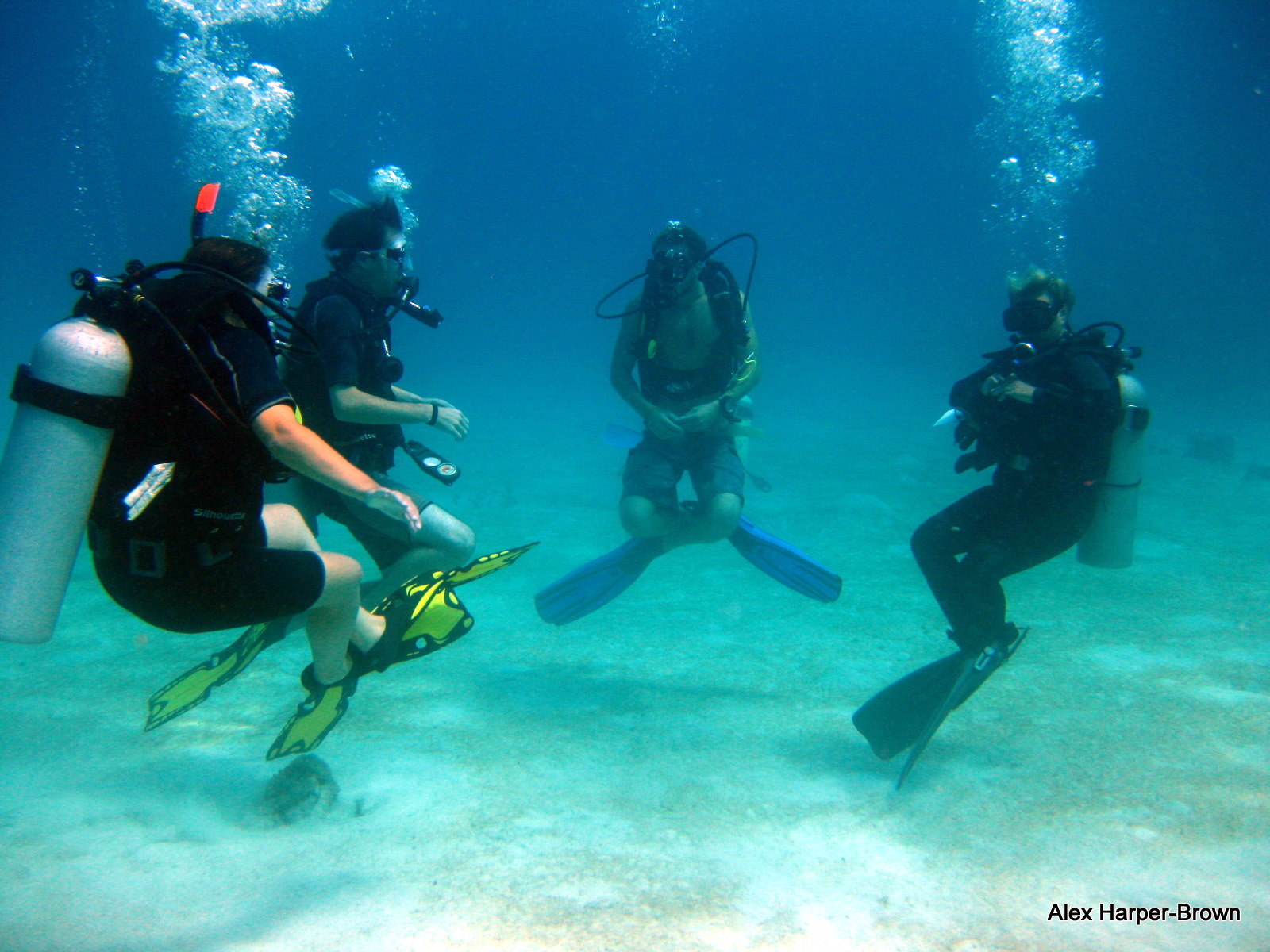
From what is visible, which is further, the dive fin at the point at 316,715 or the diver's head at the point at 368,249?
the diver's head at the point at 368,249

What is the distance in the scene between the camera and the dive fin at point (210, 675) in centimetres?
371

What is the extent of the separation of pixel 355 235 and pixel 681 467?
3298 millimetres

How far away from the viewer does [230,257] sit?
249 centimetres

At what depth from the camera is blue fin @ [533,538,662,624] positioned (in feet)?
18.2

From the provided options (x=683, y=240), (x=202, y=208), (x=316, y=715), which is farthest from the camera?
(x=683, y=240)

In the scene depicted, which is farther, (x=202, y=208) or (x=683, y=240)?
(x=683, y=240)

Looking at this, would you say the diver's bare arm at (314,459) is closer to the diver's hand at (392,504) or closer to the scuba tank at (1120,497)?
the diver's hand at (392,504)

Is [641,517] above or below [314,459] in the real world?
above

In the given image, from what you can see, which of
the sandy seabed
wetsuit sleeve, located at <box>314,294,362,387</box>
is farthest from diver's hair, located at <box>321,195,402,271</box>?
the sandy seabed

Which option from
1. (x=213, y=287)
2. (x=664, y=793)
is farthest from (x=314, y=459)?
(x=664, y=793)

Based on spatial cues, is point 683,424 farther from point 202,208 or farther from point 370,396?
point 202,208

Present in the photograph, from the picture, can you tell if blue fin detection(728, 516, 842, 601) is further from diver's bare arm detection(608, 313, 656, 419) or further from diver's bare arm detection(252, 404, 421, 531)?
diver's bare arm detection(252, 404, 421, 531)

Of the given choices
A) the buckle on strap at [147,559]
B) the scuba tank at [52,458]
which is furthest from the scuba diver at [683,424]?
the scuba tank at [52,458]

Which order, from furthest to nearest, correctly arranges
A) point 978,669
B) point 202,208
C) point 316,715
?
point 978,669, point 316,715, point 202,208
